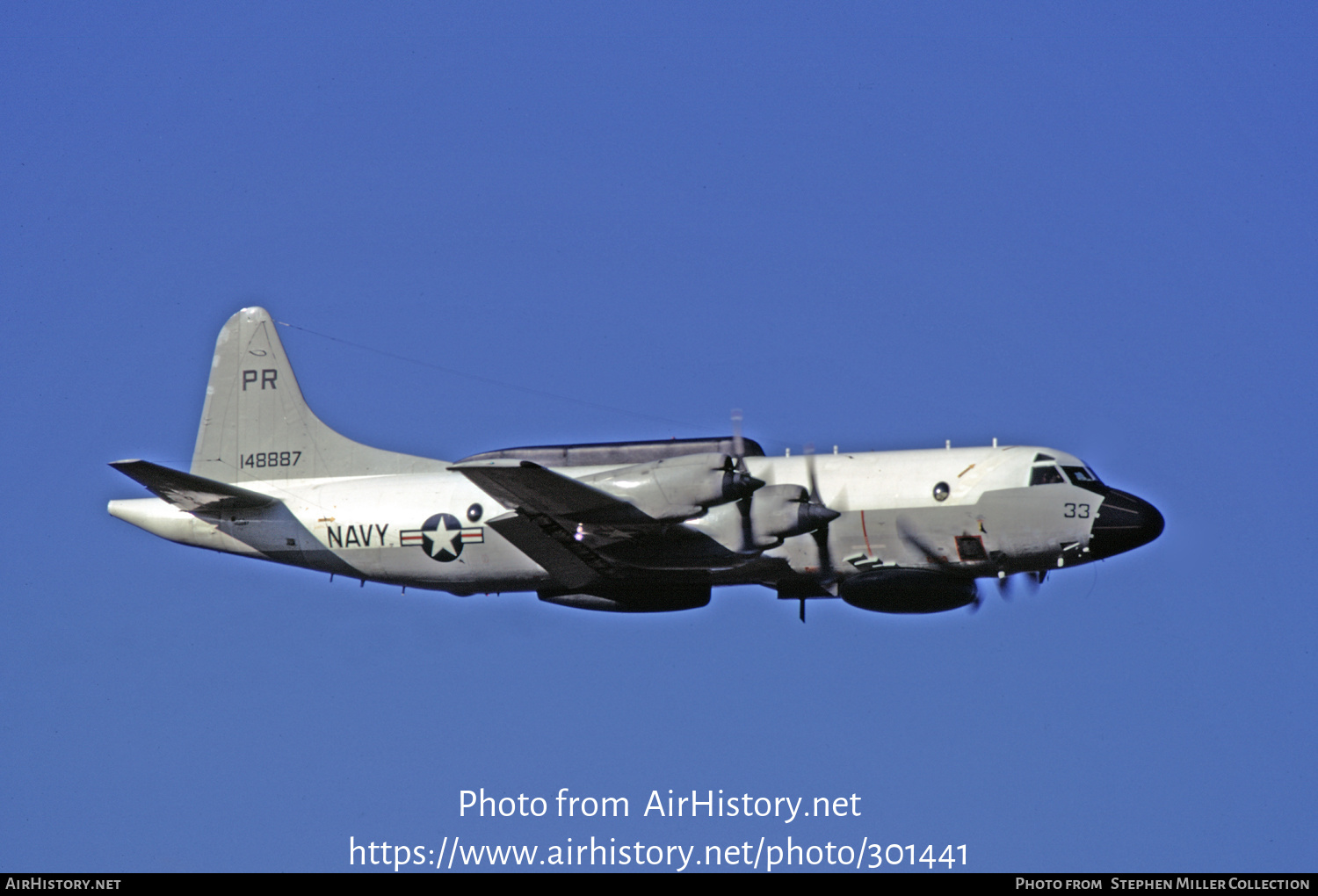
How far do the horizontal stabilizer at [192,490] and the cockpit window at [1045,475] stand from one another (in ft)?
41.0

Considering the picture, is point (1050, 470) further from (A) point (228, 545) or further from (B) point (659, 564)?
(A) point (228, 545)

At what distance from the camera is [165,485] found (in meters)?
28.3

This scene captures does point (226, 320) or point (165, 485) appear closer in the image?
point (165, 485)

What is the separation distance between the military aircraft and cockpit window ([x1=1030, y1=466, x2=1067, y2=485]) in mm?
23

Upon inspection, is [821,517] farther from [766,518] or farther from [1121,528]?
[1121,528]

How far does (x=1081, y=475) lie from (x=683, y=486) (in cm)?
631

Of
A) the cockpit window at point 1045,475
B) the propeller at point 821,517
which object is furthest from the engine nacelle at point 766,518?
the cockpit window at point 1045,475

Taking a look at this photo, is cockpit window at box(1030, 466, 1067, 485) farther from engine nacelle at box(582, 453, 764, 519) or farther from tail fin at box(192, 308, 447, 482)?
tail fin at box(192, 308, 447, 482)

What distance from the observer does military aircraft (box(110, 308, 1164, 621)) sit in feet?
86.2

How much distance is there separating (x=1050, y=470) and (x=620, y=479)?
661cm

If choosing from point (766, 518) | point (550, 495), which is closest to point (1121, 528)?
point (766, 518)

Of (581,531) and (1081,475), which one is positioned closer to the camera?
(581,531)

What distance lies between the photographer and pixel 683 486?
25656 mm
